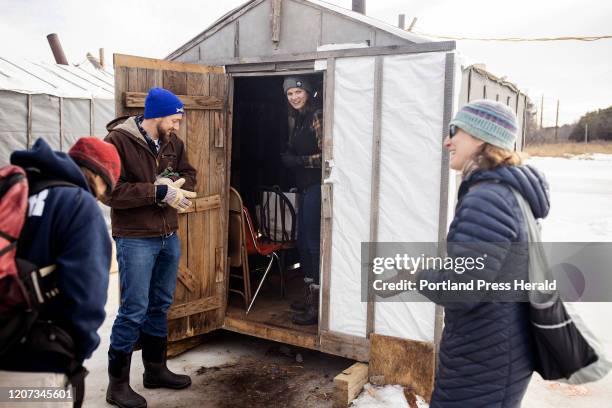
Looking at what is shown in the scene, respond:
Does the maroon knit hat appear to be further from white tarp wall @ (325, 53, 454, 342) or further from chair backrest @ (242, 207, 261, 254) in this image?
chair backrest @ (242, 207, 261, 254)

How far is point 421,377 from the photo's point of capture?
3783 millimetres

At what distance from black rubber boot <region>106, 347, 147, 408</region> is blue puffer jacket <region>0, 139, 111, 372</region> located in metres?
1.70

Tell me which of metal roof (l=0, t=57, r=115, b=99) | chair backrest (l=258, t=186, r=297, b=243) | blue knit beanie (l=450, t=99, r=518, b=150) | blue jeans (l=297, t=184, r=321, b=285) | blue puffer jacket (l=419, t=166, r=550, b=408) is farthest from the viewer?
metal roof (l=0, t=57, r=115, b=99)

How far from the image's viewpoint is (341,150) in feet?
13.1

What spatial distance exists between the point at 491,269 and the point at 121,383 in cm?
266

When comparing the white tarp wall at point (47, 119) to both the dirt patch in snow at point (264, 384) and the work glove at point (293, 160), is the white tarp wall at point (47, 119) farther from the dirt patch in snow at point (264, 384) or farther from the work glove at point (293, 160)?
the dirt patch in snow at point (264, 384)

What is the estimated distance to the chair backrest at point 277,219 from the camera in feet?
16.5

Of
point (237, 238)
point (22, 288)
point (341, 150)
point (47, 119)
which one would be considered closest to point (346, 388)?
point (341, 150)

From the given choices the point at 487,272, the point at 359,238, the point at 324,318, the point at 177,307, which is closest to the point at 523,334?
the point at 487,272

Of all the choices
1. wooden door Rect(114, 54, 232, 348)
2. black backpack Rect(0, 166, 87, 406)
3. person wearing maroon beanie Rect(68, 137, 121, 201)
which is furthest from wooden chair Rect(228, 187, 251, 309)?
black backpack Rect(0, 166, 87, 406)

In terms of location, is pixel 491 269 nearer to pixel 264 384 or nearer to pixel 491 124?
pixel 491 124

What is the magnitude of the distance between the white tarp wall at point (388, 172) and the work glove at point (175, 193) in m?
1.07

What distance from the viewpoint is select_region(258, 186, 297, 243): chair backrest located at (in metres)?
5.04

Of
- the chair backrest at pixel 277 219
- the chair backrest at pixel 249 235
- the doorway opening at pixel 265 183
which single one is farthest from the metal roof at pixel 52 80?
the chair backrest at pixel 249 235
